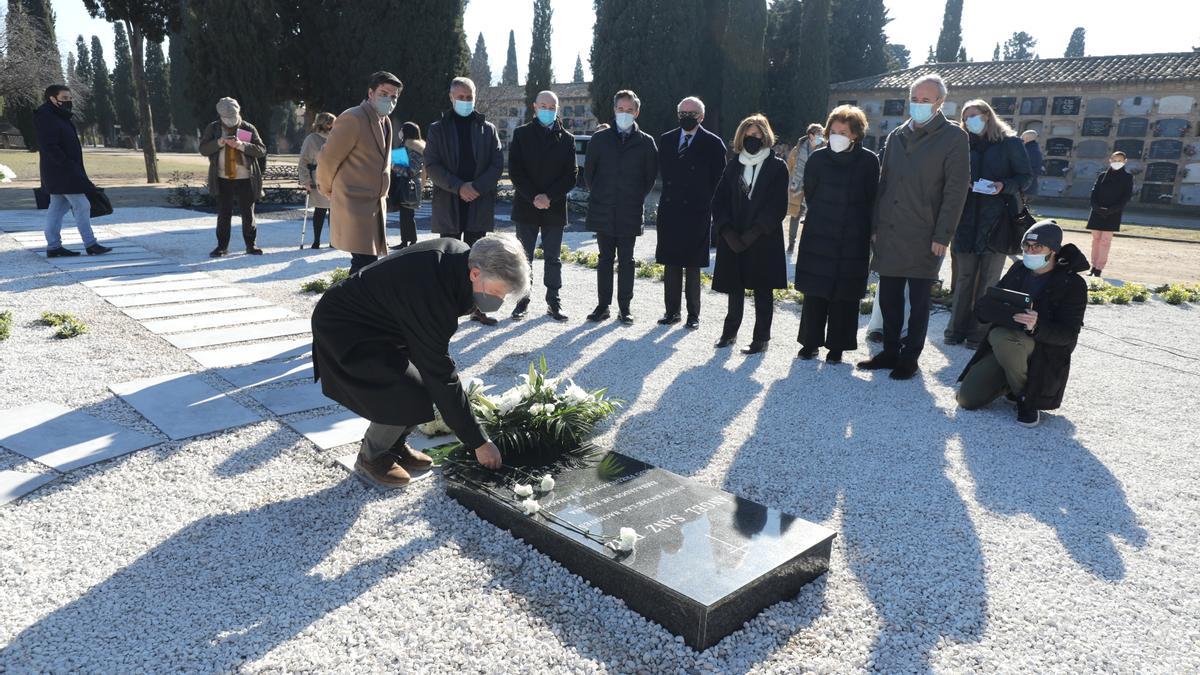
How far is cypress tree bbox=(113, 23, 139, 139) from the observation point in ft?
163

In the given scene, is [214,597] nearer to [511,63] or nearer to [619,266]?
[619,266]

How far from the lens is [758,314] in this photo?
6.08 m

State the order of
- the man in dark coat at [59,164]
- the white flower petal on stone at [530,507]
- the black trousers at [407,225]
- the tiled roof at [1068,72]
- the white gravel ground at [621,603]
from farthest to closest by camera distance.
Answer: the tiled roof at [1068,72] < the black trousers at [407,225] < the man in dark coat at [59,164] < the white flower petal on stone at [530,507] < the white gravel ground at [621,603]

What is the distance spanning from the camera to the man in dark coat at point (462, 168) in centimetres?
614

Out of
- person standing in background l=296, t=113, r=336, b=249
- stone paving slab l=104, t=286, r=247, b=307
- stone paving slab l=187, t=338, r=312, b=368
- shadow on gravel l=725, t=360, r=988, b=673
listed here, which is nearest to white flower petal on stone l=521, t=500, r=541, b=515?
shadow on gravel l=725, t=360, r=988, b=673

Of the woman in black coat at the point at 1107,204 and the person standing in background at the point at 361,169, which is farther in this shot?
the woman in black coat at the point at 1107,204

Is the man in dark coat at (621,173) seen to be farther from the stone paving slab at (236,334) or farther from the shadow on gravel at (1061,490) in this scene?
the shadow on gravel at (1061,490)

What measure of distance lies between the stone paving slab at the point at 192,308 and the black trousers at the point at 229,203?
2497mm

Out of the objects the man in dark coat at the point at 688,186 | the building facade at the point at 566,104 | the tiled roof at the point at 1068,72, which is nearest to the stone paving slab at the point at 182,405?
the man in dark coat at the point at 688,186

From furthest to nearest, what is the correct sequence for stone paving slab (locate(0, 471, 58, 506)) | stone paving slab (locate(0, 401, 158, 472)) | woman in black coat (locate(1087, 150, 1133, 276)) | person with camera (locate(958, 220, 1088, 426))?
1. woman in black coat (locate(1087, 150, 1133, 276))
2. person with camera (locate(958, 220, 1088, 426))
3. stone paving slab (locate(0, 401, 158, 472))
4. stone paving slab (locate(0, 471, 58, 506))

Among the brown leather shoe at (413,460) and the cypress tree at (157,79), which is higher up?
the cypress tree at (157,79)

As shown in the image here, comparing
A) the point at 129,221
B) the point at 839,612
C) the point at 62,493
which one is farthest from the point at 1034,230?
the point at 129,221

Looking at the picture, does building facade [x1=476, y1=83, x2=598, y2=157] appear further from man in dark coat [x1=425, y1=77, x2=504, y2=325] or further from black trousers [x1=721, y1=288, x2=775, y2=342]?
black trousers [x1=721, y1=288, x2=775, y2=342]

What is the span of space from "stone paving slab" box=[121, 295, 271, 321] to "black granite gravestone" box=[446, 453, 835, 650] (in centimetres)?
420
